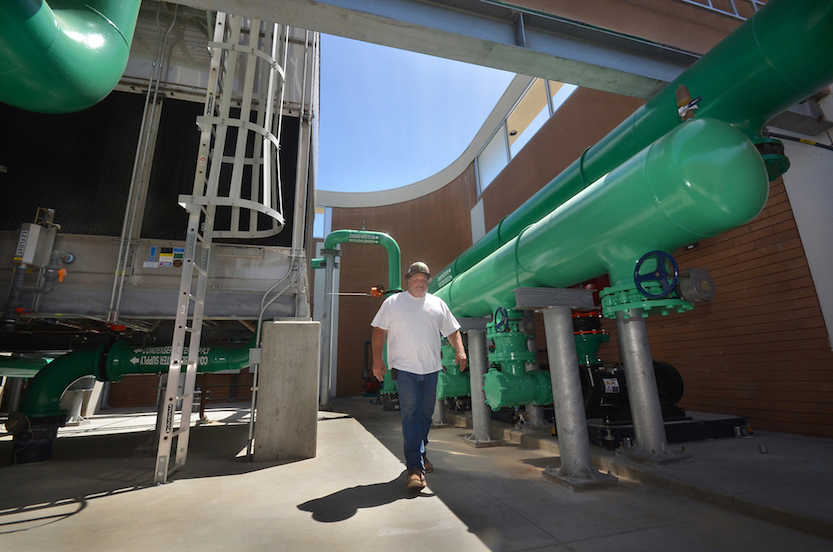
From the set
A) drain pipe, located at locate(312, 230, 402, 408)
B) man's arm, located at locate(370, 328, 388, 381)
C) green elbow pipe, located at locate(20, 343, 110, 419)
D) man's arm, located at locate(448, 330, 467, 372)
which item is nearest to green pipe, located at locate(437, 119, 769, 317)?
man's arm, located at locate(448, 330, 467, 372)

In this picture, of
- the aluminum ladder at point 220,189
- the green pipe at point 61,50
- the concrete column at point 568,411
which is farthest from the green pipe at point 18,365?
the concrete column at point 568,411

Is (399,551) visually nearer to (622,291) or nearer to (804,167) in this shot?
(622,291)

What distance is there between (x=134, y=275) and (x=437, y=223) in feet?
32.7

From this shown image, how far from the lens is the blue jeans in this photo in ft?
8.79

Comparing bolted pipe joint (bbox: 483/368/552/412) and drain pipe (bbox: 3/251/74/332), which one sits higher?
drain pipe (bbox: 3/251/74/332)

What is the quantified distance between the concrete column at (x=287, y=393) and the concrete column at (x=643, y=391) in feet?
9.50

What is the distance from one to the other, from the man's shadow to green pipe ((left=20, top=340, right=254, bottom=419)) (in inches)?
122

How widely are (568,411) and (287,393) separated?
2.68 metres

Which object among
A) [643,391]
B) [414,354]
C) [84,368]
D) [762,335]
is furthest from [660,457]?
[84,368]

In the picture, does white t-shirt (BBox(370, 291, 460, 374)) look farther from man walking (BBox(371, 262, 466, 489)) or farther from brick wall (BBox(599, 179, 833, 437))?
brick wall (BBox(599, 179, 833, 437))

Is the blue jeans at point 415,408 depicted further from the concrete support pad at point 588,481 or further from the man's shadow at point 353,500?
the concrete support pad at point 588,481

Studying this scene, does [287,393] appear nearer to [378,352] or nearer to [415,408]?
[378,352]

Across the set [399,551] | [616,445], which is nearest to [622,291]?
[616,445]

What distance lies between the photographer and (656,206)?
2.16 m
